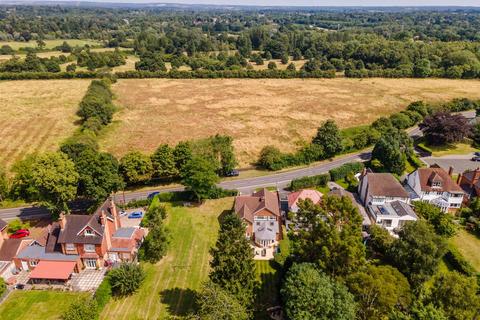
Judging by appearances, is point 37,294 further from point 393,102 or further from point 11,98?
point 393,102

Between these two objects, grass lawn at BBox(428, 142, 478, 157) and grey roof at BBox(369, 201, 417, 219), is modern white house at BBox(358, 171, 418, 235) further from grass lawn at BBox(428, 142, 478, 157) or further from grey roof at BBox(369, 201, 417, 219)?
grass lawn at BBox(428, 142, 478, 157)

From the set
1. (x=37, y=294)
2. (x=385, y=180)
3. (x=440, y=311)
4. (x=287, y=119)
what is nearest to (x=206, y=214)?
(x=37, y=294)

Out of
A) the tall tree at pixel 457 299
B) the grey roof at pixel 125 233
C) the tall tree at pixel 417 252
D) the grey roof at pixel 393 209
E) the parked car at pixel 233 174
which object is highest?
the tall tree at pixel 457 299

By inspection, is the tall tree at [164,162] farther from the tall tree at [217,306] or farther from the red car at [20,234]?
the tall tree at [217,306]

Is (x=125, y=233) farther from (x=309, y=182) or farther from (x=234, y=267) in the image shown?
(x=309, y=182)

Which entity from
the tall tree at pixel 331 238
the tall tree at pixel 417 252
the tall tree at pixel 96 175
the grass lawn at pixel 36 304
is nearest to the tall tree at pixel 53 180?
the tall tree at pixel 96 175

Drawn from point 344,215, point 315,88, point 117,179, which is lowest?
point 315,88

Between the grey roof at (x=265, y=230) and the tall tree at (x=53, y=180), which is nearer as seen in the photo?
the grey roof at (x=265, y=230)
